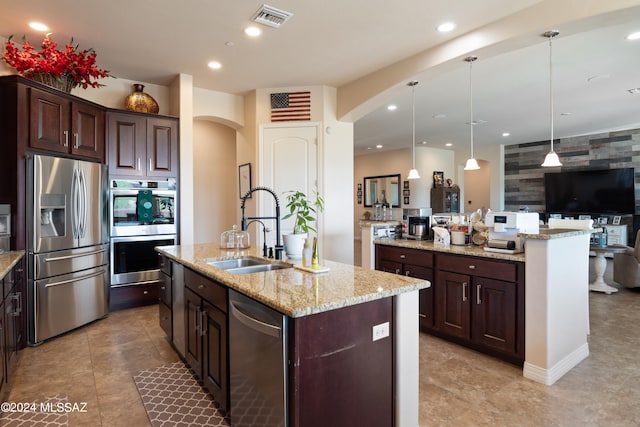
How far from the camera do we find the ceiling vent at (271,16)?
3.02 metres

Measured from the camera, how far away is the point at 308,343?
1.49m

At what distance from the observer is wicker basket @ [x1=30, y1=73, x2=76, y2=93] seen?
349 cm

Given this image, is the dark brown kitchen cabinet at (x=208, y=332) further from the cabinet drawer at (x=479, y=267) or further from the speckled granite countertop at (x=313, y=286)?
the cabinet drawer at (x=479, y=267)

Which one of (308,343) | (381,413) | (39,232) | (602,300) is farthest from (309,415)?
(602,300)

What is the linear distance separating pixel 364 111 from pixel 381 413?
12.9 feet

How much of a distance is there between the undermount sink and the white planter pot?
6.7 inches

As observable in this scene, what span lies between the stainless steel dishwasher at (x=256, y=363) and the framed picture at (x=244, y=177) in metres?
3.51

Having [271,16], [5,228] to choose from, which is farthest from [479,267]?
[5,228]

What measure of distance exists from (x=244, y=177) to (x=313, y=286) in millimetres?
3825

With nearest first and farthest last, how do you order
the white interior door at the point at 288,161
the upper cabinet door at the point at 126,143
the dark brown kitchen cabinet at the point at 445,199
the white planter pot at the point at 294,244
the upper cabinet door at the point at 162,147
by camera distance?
the white planter pot at the point at 294,244 < the upper cabinet door at the point at 126,143 < the upper cabinet door at the point at 162,147 < the white interior door at the point at 288,161 < the dark brown kitchen cabinet at the point at 445,199

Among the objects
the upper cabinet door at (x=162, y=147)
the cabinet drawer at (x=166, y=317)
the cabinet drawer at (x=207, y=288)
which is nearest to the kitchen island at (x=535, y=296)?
the cabinet drawer at (x=207, y=288)

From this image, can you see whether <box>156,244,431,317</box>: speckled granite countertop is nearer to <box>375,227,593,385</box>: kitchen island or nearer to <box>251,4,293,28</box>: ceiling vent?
<box>375,227,593,385</box>: kitchen island

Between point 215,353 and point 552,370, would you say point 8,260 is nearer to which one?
point 215,353

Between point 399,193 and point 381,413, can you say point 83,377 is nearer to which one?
point 381,413
